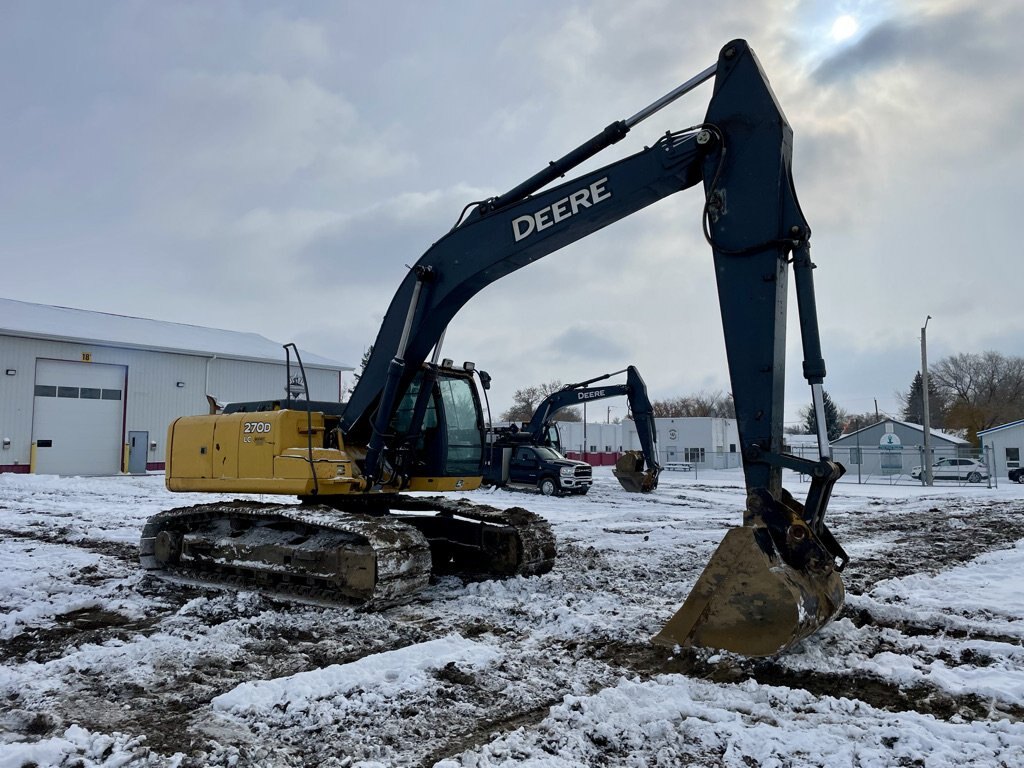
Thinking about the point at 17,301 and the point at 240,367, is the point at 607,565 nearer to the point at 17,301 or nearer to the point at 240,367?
the point at 240,367

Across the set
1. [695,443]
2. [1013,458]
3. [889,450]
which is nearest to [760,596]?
[889,450]

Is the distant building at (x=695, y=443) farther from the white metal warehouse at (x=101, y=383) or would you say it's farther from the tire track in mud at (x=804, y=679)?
the tire track in mud at (x=804, y=679)

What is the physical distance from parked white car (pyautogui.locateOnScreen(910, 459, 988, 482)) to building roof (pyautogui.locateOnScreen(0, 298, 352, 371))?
30653 mm

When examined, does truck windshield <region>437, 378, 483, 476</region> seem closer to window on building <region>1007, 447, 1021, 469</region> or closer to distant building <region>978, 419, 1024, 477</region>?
distant building <region>978, 419, 1024, 477</region>

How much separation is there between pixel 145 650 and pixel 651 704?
3.76 meters

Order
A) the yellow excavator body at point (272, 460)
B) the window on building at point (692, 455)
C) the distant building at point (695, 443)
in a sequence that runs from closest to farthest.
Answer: the yellow excavator body at point (272, 460)
the distant building at point (695, 443)
the window on building at point (692, 455)

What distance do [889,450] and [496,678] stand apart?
3832 centimetres

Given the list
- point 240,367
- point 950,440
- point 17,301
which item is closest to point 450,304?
point 240,367

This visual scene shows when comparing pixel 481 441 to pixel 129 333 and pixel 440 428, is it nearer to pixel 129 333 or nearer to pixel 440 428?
pixel 440 428

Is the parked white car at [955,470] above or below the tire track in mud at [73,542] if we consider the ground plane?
above

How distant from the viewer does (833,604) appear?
516 centimetres

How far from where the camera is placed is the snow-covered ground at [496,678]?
148 inches

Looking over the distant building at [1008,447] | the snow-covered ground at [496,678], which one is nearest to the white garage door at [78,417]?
the snow-covered ground at [496,678]

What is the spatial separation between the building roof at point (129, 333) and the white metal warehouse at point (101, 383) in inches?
2.0
